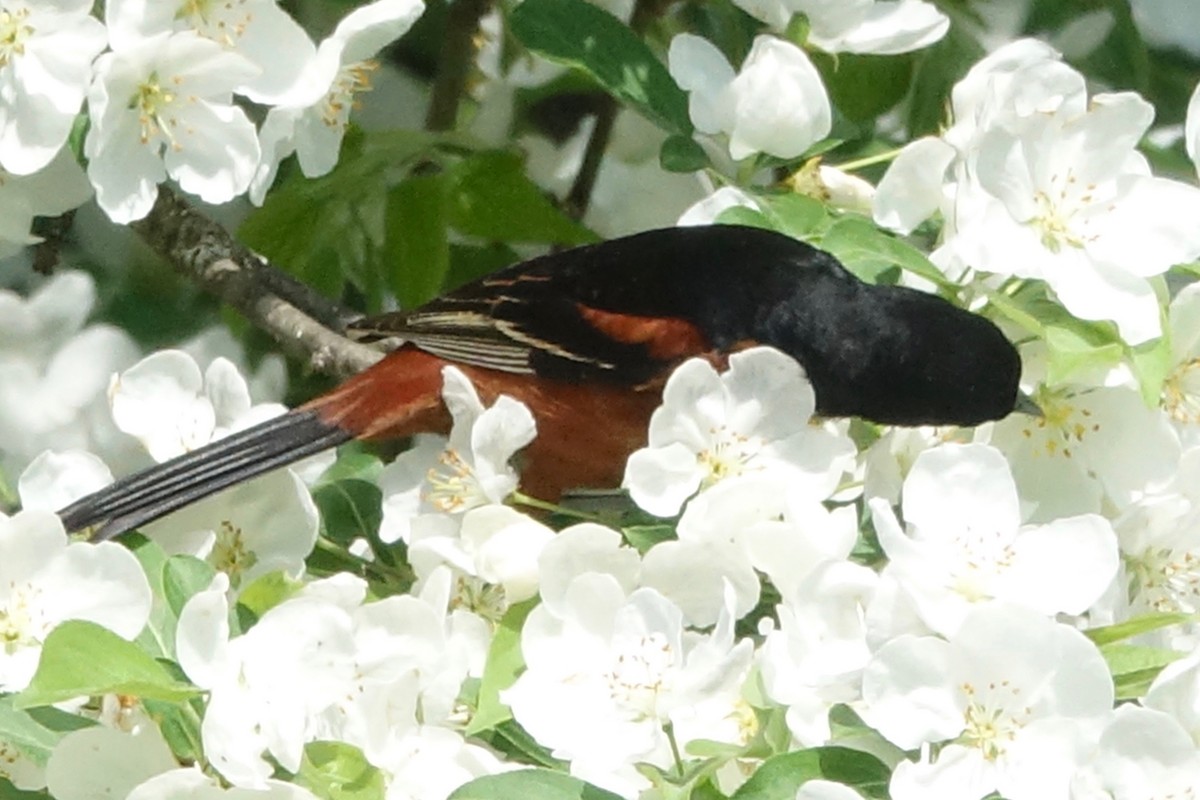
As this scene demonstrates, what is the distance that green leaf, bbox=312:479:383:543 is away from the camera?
6.61 ft

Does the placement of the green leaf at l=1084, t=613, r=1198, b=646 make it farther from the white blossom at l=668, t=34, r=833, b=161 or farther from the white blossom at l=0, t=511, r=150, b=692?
the white blossom at l=0, t=511, r=150, b=692

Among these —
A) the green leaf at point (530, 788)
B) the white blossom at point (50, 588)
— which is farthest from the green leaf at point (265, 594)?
the green leaf at point (530, 788)

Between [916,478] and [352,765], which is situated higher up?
[916,478]

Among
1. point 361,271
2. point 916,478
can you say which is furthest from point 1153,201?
point 361,271

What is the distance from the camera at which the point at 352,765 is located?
1.48m

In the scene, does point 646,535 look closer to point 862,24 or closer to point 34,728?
point 34,728

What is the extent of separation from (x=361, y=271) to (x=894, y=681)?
134cm

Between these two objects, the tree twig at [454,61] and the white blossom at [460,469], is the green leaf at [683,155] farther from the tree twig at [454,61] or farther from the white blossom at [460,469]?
the tree twig at [454,61]

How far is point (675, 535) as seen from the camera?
178 centimetres

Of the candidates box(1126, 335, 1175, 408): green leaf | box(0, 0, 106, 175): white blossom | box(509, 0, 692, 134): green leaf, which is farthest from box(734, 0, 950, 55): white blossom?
box(0, 0, 106, 175): white blossom

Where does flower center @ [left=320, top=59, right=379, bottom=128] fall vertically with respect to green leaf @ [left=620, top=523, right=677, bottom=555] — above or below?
above

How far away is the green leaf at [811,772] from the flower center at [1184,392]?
62 centimetres

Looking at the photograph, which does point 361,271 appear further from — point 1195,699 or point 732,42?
point 1195,699

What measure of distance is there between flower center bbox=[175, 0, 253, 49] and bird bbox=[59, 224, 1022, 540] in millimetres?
534
